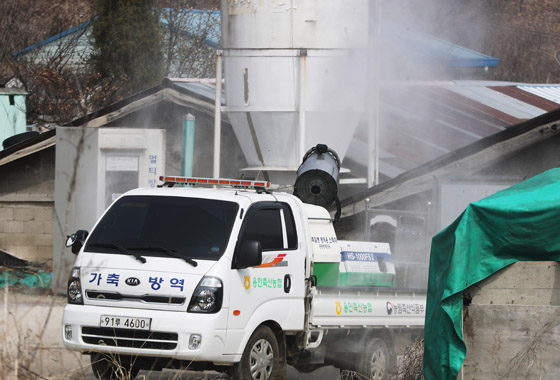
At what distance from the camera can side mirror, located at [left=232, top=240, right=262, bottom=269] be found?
849cm

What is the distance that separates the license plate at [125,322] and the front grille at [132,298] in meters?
0.20

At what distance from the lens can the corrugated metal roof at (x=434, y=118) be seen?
69.7 ft

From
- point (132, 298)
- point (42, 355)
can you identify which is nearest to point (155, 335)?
point (132, 298)

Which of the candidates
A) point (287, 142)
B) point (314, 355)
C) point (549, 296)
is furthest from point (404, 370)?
point (287, 142)

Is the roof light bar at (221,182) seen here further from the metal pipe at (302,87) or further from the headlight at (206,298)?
the metal pipe at (302,87)

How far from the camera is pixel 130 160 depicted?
655 inches

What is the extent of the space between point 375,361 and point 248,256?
2904mm

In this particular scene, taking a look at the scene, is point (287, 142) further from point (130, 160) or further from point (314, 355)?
point (314, 355)

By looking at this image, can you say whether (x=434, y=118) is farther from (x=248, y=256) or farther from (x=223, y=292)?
(x=223, y=292)

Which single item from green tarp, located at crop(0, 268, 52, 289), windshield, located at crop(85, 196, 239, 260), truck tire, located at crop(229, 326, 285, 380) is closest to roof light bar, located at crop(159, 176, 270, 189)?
windshield, located at crop(85, 196, 239, 260)

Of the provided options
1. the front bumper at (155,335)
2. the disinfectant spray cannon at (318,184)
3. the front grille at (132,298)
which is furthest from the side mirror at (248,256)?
the disinfectant spray cannon at (318,184)

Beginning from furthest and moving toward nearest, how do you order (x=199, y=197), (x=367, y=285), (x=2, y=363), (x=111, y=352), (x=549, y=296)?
(x=367, y=285) → (x=199, y=197) → (x=111, y=352) → (x=549, y=296) → (x=2, y=363)

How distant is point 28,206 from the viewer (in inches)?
776

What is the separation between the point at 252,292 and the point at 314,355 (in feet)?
5.11
